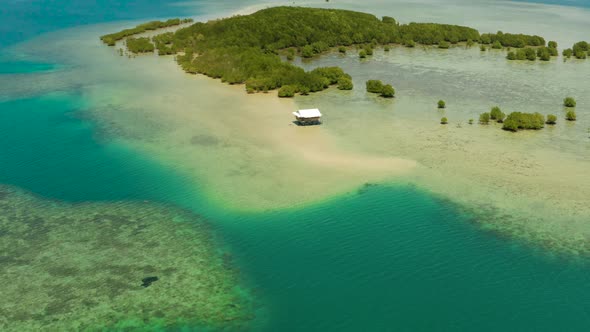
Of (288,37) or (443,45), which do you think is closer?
(288,37)

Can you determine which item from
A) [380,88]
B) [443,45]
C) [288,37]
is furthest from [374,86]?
[443,45]

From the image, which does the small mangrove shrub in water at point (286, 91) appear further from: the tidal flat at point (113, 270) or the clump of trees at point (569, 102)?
the clump of trees at point (569, 102)

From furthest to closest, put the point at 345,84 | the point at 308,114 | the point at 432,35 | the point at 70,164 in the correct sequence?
the point at 432,35
the point at 345,84
the point at 308,114
the point at 70,164

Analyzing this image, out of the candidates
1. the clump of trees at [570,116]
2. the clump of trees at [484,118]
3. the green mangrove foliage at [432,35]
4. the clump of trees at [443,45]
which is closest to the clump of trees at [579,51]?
the green mangrove foliage at [432,35]

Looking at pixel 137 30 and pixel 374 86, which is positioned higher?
pixel 137 30

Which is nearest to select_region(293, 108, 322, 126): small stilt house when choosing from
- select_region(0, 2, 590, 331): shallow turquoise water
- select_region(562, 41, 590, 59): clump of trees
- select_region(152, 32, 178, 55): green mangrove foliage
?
select_region(0, 2, 590, 331): shallow turquoise water

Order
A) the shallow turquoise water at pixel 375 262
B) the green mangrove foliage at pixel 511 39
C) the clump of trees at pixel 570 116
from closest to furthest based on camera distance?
the shallow turquoise water at pixel 375 262
the clump of trees at pixel 570 116
the green mangrove foliage at pixel 511 39

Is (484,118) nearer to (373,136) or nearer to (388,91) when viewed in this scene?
(388,91)
